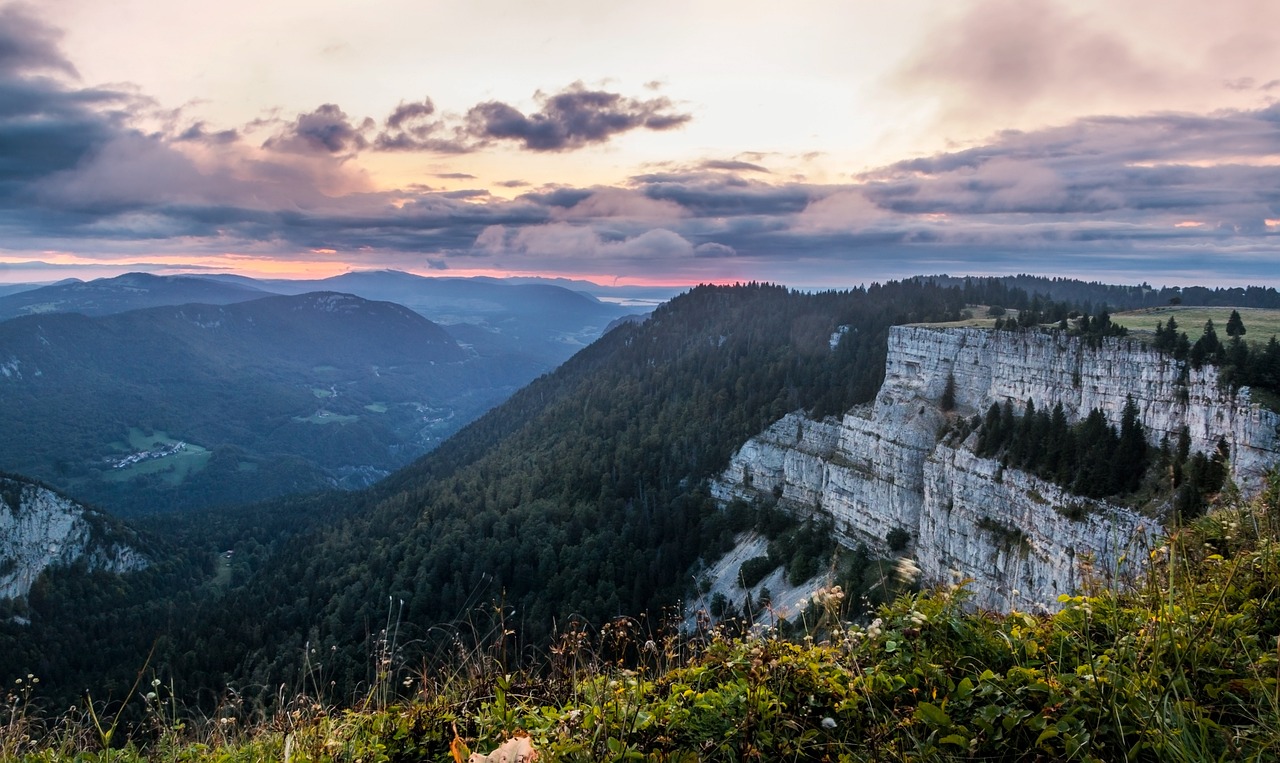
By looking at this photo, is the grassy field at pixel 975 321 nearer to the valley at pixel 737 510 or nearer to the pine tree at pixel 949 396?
the valley at pixel 737 510

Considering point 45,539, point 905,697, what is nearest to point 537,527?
point 905,697

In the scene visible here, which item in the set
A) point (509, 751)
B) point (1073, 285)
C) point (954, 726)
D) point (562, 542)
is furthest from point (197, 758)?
point (1073, 285)

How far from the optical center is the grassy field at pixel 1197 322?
4369 centimetres

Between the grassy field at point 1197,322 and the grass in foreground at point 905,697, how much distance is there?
46.9m

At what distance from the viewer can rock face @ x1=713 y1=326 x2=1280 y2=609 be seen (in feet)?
120

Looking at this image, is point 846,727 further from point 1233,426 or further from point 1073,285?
point 1073,285

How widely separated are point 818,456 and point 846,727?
7544cm

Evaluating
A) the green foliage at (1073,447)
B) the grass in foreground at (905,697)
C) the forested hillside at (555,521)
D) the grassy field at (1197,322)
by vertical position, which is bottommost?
the forested hillside at (555,521)

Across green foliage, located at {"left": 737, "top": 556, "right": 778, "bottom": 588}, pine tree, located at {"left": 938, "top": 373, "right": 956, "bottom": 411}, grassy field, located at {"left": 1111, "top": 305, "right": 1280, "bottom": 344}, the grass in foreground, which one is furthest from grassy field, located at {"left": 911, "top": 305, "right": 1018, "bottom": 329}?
the grass in foreground

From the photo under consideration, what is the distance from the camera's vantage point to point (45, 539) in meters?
120

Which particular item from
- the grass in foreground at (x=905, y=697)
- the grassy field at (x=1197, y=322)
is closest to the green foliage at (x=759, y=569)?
the grassy field at (x=1197, y=322)

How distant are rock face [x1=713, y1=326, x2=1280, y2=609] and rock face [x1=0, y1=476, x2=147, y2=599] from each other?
122389 millimetres

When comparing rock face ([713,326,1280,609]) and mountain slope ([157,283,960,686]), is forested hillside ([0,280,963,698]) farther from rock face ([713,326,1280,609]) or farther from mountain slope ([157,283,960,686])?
rock face ([713,326,1280,609])

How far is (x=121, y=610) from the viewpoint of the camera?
104750 millimetres
